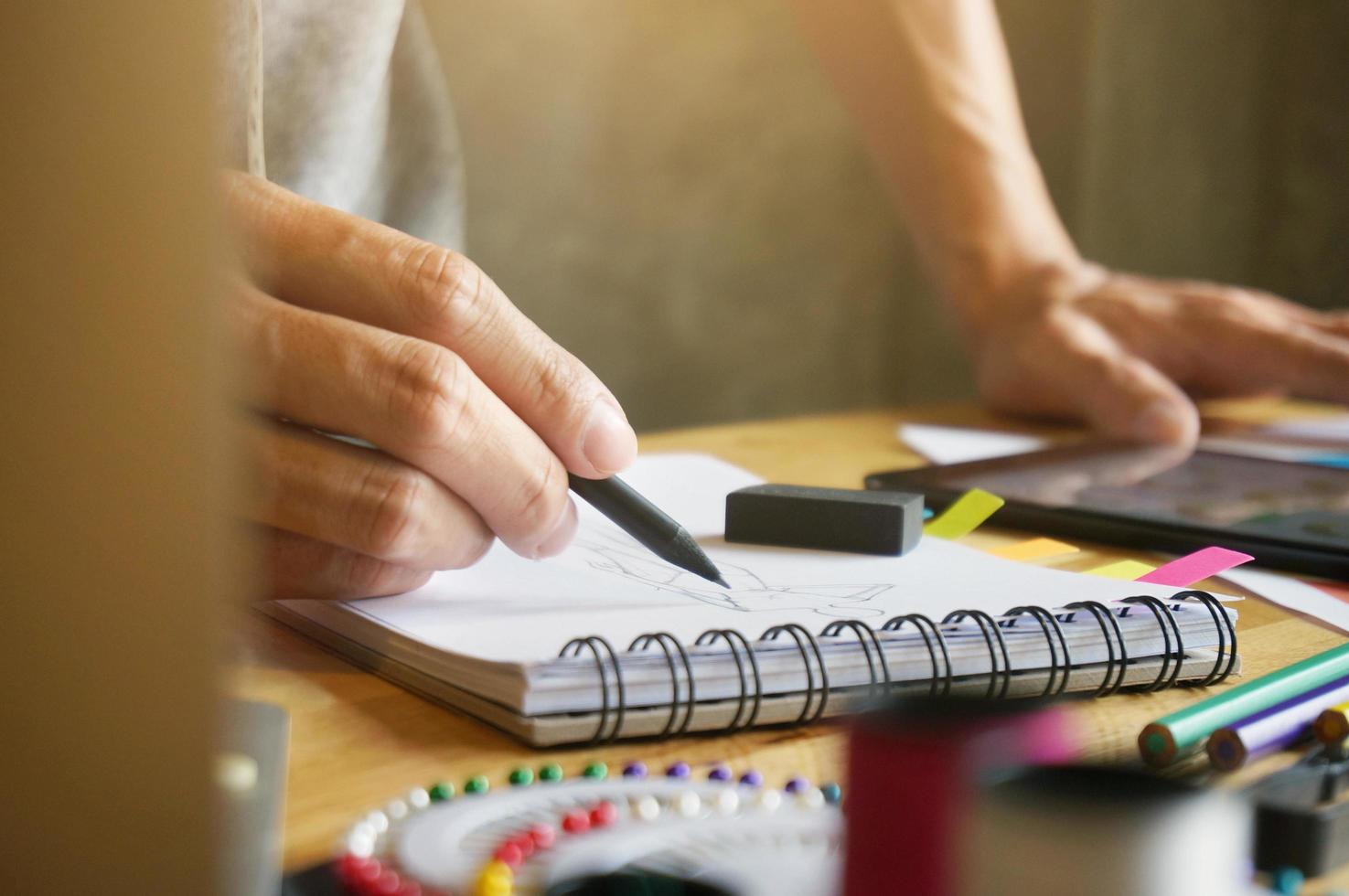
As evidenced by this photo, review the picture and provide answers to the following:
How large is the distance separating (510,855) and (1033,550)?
407 mm

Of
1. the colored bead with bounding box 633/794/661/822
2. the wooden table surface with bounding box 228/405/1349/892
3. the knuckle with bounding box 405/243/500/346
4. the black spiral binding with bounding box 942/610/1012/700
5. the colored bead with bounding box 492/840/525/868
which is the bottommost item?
the colored bead with bounding box 492/840/525/868

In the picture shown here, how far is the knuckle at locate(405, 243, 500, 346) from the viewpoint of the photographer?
1.51 feet

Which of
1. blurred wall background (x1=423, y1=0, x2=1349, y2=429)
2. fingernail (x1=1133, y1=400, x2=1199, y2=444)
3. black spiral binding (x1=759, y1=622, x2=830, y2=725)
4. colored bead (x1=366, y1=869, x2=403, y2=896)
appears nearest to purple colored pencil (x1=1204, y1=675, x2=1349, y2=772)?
black spiral binding (x1=759, y1=622, x2=830, y2=725)

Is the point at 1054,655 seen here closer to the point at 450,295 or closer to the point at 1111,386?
the point at 450,295

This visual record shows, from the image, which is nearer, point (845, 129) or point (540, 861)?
point (540, 861)

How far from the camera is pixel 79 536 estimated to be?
14cm

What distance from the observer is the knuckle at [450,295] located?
461 millimetres

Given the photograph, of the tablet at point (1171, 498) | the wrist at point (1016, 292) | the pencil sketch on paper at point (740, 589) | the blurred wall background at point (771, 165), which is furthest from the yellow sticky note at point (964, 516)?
the blurred wall background at point (771, 165)

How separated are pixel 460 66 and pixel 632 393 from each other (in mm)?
768

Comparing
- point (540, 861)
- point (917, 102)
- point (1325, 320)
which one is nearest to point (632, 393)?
point (917, 102)

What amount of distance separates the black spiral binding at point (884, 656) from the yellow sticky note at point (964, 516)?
0.66 ft

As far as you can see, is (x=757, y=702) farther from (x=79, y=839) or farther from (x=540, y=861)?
(x=79, y=839)

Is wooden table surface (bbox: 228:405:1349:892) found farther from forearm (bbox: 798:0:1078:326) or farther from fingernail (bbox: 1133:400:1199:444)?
forearm (bbox: 798:0:1078:326)

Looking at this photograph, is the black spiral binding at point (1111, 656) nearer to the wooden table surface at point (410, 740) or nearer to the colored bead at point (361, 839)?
the wooden table surface at point (410, 740)
